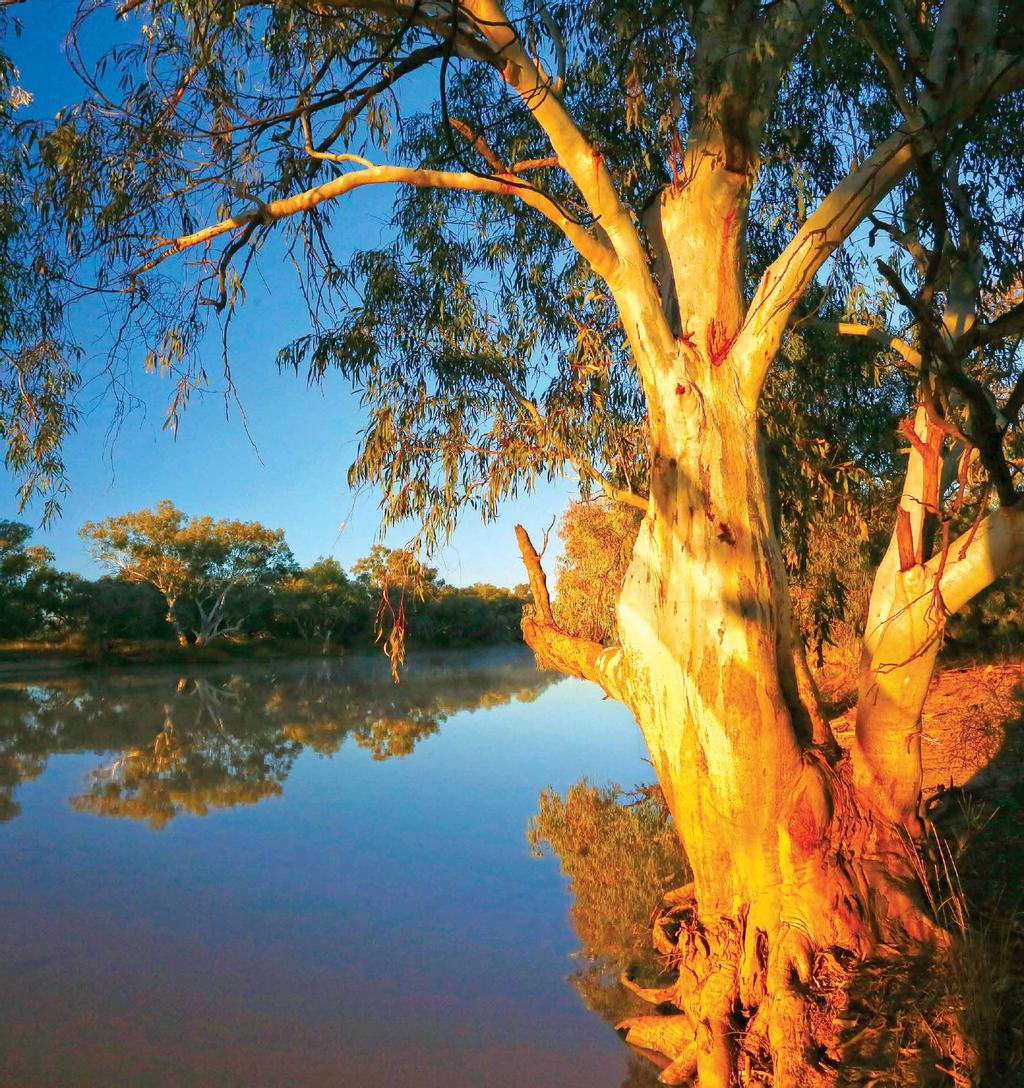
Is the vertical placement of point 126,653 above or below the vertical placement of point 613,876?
above

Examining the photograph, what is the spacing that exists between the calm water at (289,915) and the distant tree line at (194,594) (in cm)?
1009

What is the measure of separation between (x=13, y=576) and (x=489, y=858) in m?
20.0

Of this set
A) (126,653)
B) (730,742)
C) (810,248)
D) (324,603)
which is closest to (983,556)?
(730,742)

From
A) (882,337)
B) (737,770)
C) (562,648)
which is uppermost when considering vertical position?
(882,337)

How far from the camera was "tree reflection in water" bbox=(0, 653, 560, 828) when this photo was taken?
6.63 metres

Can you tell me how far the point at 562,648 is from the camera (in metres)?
3.45

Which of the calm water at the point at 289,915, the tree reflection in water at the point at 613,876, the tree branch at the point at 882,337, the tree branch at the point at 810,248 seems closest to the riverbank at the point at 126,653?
the calm water at the point at 289,915

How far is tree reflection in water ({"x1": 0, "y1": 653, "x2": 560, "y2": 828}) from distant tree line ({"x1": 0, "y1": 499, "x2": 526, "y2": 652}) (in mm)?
3358

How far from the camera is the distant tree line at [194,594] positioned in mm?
21312

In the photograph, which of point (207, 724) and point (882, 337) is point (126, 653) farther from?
point (882, 337)

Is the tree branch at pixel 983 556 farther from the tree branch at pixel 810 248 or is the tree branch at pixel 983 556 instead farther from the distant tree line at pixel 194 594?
the distant tree line at pixel 194 594

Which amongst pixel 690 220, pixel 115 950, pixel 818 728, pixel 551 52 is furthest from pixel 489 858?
pixel 551 52

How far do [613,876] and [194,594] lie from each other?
22090mm

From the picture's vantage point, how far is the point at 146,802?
6.16 meters
